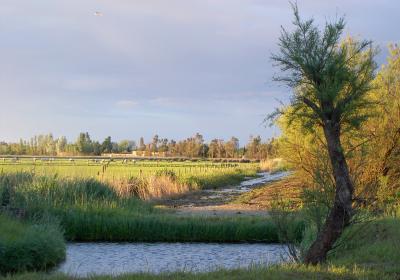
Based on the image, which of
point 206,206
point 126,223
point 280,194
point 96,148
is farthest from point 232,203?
point 96,148

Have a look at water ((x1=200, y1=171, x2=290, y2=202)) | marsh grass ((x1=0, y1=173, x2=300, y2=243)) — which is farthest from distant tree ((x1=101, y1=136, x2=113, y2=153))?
marsh grass ((x1=0, y1=173, x2=300, y2=243))

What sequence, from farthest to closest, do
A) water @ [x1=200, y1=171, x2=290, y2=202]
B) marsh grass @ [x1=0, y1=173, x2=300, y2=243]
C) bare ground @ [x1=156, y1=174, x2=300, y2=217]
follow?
water @ [x1=200, y1=171, x2=290, y2=202] < bare ground @ [x1=156, y1=174, x2=300, y2=217] < marsh grass @ [x1=0, y1=173, x2=300, y2=243]

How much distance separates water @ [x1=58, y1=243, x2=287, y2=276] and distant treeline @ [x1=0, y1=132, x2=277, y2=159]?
4995 inches

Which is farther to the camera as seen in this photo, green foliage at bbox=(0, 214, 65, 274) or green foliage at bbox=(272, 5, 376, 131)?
green foliage at bbox=(0, 214, 65, 274)

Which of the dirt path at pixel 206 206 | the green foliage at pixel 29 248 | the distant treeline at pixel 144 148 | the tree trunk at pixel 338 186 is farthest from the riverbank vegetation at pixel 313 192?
the distant treeline at pixel 144 148

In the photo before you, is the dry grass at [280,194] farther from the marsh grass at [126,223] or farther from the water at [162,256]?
the water at [162,256]

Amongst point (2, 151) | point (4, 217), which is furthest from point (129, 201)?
point (2, 151)

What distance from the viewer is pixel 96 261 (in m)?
17.0

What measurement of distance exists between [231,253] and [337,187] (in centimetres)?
897

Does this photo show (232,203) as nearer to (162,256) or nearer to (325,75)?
(162,256)

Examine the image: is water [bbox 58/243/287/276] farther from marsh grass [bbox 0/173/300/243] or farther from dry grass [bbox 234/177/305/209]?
dry grass [bbox 234/177/305/209]

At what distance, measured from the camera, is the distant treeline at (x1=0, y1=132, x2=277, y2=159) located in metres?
160

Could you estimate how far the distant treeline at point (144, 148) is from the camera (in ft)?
525

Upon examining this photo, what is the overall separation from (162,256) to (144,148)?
169 meters
